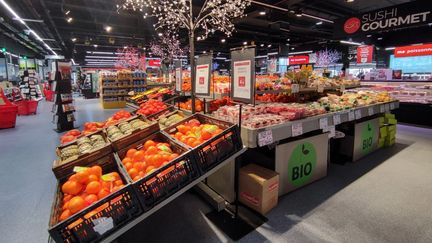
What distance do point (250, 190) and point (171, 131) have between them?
1027 millimetres

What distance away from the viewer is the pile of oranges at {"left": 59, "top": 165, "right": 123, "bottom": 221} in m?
1.53

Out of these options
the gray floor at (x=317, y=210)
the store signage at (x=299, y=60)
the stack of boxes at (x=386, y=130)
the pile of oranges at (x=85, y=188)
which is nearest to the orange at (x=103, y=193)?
the pile of oranges at (x=85, y=188)

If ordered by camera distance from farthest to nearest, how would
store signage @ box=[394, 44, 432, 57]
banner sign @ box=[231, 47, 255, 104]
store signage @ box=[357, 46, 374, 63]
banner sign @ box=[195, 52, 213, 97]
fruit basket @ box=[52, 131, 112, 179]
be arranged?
1. store signage @ box=[357, 46, 374, 63]
2. store signage @ box=[394, 44, 432, 57]
3. banner sign @ box=[195, 52, 213, 97]
4. banner sign @ box=[231, 47, 255, 104]
5. fruit basket @ box=[52, 131, 112, 179]

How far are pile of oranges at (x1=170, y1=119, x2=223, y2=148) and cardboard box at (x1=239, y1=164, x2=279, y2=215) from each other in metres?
0.68

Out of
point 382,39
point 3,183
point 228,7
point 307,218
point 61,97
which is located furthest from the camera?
point 382,39

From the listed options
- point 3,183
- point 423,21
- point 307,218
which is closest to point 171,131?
point 307,218

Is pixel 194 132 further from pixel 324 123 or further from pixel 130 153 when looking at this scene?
pixel 324 123

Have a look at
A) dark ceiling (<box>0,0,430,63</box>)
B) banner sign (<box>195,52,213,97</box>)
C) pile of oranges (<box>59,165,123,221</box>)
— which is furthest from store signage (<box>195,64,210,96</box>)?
dark ceiling (<box>0,0,430,63</box>)

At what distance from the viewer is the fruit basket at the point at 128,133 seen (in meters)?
2.19

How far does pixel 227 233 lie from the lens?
7.38 feet

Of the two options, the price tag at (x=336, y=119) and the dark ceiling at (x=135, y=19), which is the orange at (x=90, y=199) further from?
the dark ceiling at (x=135, y=19)

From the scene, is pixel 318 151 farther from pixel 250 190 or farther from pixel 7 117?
pixel 7 117

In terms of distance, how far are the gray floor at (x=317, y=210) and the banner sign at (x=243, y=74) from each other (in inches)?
49.2

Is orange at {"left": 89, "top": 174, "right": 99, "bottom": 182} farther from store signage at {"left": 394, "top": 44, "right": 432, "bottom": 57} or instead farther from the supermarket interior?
store signage at {"left": 394, "top": 44, "right": 432, "bottom": 57}
